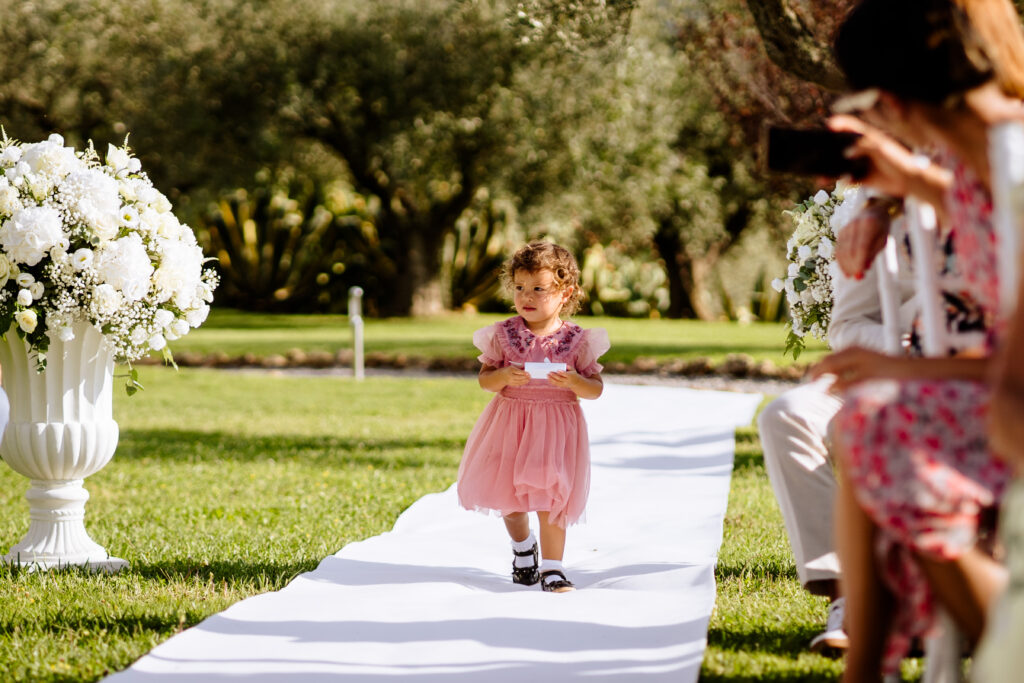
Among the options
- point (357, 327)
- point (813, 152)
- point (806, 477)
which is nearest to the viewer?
point (813, 152)

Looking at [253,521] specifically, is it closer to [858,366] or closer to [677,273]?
[858,366]

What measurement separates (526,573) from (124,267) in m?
1.92

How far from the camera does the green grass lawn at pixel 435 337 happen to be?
Result: 16.5 metres

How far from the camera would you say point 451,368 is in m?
15.6

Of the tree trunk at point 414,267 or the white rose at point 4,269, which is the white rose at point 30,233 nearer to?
the white rose at point 4,269

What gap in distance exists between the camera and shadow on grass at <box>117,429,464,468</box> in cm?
814

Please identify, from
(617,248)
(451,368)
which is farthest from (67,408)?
(617,248)

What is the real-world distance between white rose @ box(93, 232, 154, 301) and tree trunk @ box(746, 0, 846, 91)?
138 inches

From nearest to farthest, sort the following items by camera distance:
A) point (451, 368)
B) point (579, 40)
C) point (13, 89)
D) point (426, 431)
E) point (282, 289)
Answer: point (579, 40) → point (426, 431) → point (451, 368) → point (13, 89) → point (282, 289)

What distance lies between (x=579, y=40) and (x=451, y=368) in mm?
8663

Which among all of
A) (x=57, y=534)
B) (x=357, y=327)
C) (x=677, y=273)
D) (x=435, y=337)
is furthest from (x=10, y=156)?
(x=677, y=273)

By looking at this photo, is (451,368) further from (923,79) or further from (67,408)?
(923,79)

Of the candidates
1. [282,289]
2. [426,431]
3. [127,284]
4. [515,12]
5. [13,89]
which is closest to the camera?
[127,284]

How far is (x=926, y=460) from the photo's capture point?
6.73 feet
